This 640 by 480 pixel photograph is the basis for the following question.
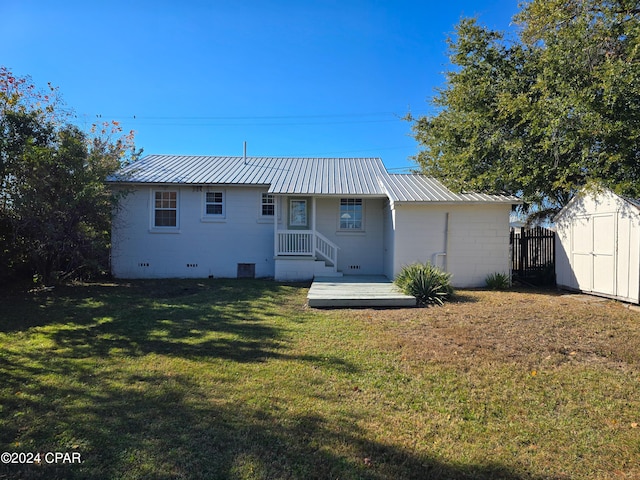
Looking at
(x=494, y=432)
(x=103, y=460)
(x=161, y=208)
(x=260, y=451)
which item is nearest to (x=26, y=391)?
(x=103, y=460)

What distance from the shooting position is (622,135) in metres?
8.82

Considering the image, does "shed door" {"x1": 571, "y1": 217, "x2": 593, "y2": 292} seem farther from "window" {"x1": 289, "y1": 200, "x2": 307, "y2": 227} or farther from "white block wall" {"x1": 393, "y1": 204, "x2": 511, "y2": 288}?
"window" {"x1": 289, "y1": 200, "x2": 307, "y2": 227}

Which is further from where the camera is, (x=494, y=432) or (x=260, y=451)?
(x=494, y=432)

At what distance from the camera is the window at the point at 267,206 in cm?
1319

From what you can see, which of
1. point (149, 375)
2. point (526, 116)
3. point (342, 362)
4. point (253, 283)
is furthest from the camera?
point (253, 283)

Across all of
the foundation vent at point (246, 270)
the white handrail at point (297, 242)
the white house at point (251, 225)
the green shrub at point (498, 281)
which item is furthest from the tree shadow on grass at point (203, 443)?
the foundation vent at point (246, 270)

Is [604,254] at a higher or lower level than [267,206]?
lower

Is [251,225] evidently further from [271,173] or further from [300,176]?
[300,176]

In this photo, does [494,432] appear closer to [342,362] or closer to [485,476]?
[485,476]

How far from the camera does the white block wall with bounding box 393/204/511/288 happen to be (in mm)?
10930

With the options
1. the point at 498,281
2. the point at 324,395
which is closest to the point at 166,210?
the point at 324,395

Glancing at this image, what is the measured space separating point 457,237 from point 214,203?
842cm

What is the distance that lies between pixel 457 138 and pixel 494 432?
11.3 m

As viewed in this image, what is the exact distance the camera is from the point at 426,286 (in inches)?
331
